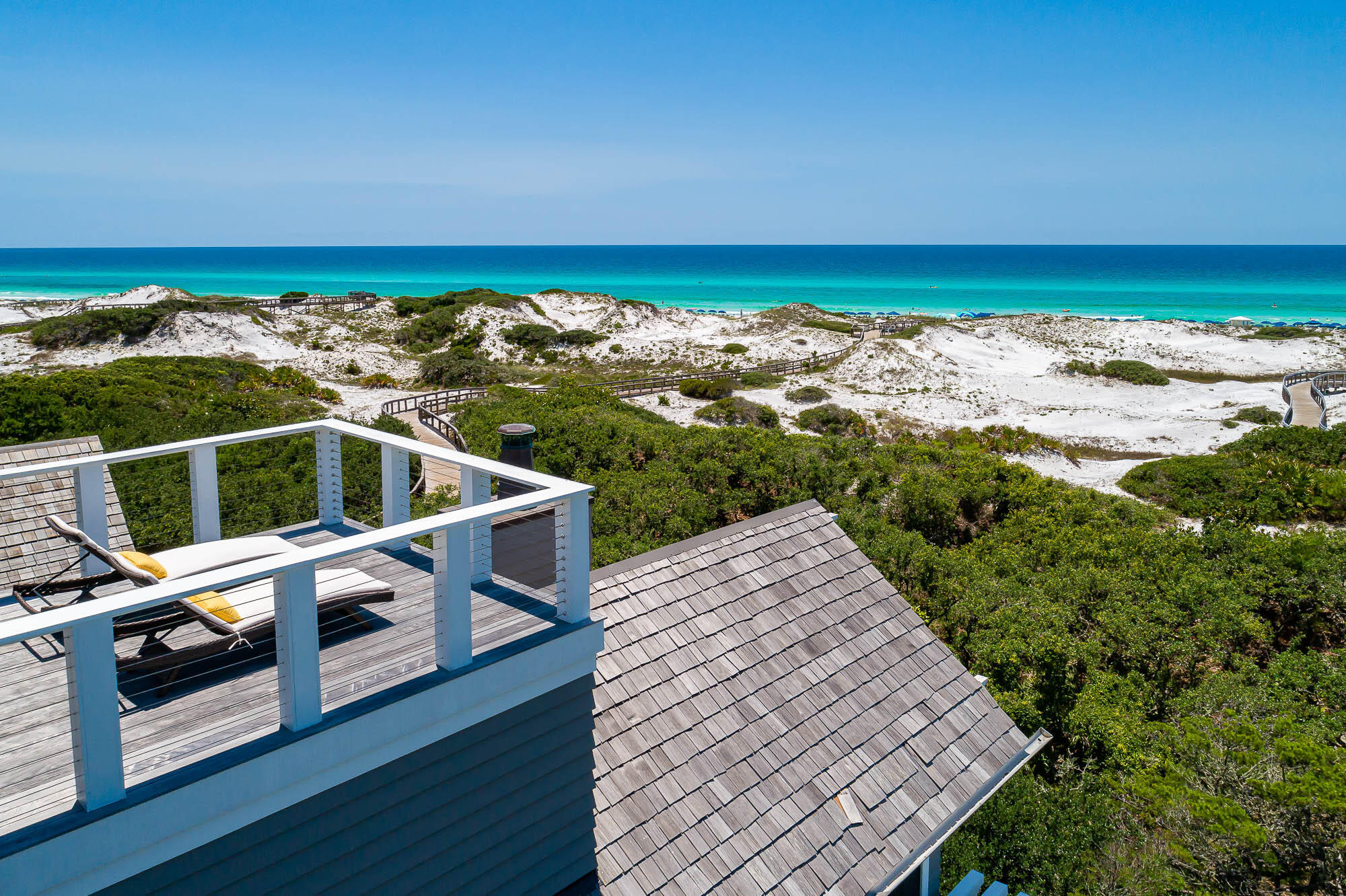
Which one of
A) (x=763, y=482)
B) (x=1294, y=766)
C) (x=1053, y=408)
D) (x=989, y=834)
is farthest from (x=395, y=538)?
(x=1053, y=408)

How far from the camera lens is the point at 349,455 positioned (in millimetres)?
16969

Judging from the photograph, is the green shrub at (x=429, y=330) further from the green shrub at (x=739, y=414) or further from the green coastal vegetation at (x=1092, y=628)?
the green coastal vegetation at (x=1092, y=628)

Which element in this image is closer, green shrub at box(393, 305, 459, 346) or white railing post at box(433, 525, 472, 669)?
white railing post at box(433, 525, 472, 669)

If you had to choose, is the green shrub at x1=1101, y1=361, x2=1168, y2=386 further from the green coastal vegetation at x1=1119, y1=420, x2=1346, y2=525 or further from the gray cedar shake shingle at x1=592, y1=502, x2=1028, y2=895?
the gray cedar shake shingle at x1=592, y1=502, x2=1028, y2=895

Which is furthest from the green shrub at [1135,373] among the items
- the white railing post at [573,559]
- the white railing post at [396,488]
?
the white railing post at [573,559]

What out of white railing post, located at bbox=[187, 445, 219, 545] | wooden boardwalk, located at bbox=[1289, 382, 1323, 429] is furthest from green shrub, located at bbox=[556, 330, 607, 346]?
white railing post, located at bbox=[187, 445, 219, 545]

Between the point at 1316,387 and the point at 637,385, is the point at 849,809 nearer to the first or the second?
the point at 637,385

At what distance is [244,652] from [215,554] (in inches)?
51.5

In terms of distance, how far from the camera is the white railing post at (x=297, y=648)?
3.51 meters

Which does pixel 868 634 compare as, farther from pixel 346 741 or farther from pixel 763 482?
pixel 763 482

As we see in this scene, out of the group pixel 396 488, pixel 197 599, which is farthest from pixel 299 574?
pixel 396 488

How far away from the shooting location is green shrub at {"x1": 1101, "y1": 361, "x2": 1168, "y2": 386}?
45.1 metres

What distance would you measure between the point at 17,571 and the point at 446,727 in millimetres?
4193

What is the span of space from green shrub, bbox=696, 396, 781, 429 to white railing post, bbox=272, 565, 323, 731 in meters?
28.2
